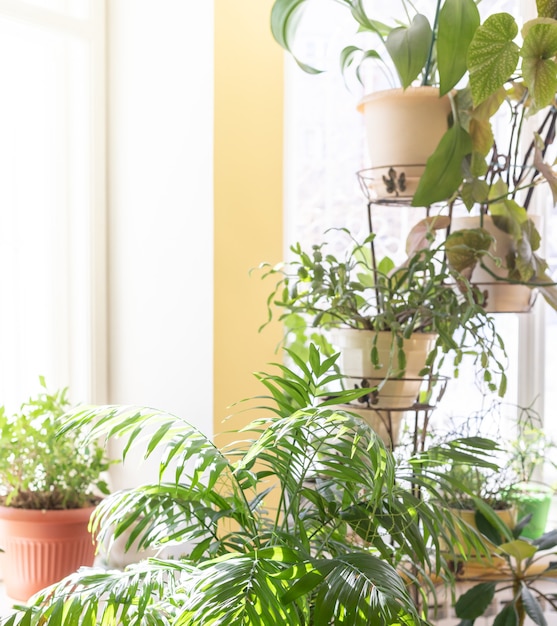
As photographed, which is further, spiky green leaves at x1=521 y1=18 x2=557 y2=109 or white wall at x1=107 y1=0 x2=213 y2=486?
white wall at x1=107 y1=0 x2=213 y2=486

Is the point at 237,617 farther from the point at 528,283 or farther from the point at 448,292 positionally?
the point at 528,283

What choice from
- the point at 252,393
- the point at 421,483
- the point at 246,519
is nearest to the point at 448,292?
the point at 421,483

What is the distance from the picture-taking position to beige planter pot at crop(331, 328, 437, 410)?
178 centimetres

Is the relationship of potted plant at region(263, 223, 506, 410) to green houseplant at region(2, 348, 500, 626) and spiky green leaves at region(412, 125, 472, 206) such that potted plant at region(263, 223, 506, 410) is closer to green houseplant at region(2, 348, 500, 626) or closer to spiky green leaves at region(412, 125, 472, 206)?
spiky green leaves at region(412, 125, 472, 206)

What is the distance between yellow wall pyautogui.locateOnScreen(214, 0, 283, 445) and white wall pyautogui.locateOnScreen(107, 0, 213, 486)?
0.11ft

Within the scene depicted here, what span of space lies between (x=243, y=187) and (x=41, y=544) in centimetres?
108

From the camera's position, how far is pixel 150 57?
8.27ft

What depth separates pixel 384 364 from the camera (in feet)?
5.87

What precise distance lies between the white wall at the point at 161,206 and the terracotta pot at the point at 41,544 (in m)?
0.35

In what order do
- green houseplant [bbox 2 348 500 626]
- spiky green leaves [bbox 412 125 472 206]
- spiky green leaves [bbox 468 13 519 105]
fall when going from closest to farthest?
green houseplant [bbox 2 348 500 626]
spiky green leaves [bbox 468 13 519 105]
spiky green leaves [bbox 412 125 472 206]

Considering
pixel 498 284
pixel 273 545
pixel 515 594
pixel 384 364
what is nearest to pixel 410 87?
pixel 498 284

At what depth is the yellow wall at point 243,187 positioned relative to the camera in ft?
7.55

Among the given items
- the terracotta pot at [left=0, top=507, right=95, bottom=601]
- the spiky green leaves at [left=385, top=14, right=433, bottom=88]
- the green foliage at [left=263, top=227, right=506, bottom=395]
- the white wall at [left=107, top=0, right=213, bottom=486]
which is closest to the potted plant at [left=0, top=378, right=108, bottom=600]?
the terracotta pot at [left=0, top=507, right=95, bottom=601]

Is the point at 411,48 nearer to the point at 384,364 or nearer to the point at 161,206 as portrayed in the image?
the point at 384,364
